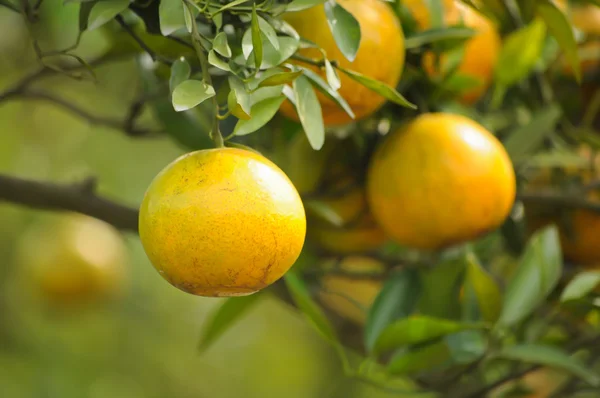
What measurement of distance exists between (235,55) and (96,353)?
156cm

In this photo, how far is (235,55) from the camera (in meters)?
0.56

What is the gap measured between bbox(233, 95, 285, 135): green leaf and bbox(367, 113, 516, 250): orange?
29 cm

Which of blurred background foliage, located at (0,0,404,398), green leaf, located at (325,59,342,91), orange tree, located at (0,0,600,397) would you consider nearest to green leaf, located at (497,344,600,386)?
orange tree, located at (0,0,600,397)

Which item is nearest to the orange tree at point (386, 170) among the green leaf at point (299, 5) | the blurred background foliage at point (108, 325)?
the green leaf at point (299, 5)

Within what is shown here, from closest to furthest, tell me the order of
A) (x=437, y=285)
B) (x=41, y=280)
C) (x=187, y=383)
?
(x=437, y=285) → (x=41, y=280) → (x=187, y=383)

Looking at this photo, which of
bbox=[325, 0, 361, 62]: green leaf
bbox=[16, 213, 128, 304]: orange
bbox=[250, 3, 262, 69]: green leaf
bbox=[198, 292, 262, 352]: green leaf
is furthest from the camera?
bbox=[16, 213, 128, 304]: orange

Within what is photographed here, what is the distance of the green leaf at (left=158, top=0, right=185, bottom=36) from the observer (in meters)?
0.49

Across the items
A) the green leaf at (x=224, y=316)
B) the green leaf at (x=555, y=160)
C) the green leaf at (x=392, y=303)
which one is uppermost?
the green leaf at (x=555, y=160)

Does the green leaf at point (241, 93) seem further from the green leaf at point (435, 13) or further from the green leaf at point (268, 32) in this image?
the green leaf at point (435, 13)

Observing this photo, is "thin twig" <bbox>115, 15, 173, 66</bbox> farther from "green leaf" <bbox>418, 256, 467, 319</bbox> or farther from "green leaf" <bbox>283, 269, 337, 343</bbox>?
"green leaf" <bbox>418, 256, 467, 319</bbox>

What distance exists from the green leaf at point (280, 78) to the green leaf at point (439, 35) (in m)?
0.32

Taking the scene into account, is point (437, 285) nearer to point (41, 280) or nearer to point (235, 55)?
point (235, 55)

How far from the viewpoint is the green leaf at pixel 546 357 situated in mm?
827

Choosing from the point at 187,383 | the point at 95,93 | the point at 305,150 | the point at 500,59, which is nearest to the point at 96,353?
the point at 187,383
